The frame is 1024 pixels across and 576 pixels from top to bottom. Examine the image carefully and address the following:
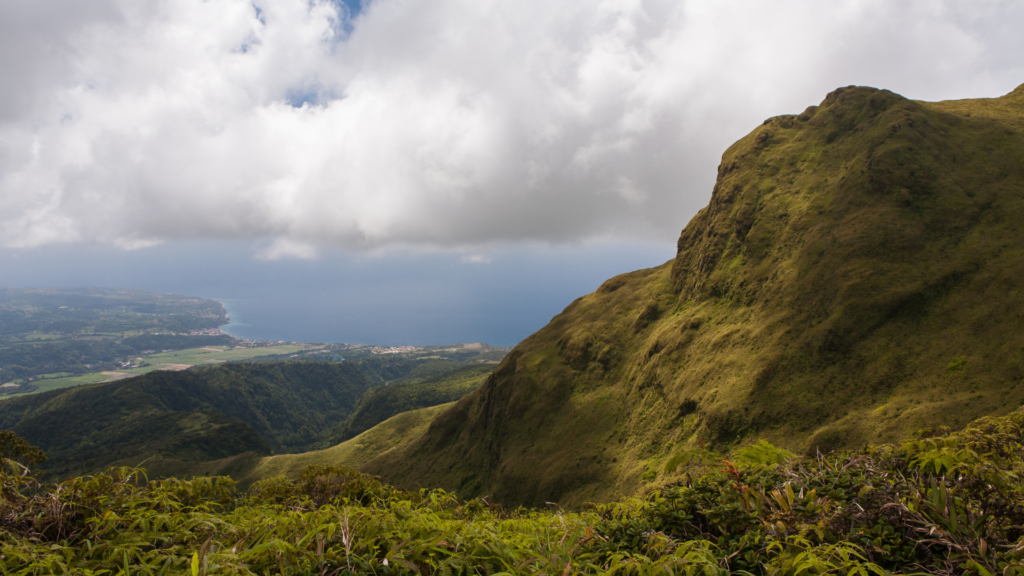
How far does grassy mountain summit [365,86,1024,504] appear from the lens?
25.7 meters

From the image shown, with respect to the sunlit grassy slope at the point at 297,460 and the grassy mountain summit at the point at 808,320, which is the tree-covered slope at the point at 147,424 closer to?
the sunlit grassy slope at the point at 297,460

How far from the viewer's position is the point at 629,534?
4676mm

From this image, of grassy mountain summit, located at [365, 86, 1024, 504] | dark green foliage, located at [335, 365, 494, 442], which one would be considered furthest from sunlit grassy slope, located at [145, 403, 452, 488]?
dark green foliage, located at [335, 365, 494, 442]

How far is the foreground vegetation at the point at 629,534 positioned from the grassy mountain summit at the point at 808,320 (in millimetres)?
14025

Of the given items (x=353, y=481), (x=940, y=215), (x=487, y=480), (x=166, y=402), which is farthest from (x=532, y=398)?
(x=166, y=402)

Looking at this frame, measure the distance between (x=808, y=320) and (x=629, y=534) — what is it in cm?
3560

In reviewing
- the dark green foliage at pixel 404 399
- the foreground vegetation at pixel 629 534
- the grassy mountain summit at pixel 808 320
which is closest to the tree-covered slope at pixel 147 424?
the dark green foliage at pixel 404 399

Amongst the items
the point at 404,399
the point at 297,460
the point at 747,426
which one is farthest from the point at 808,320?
the point at 404,399

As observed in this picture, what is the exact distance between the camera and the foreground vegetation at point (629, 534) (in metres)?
3.50

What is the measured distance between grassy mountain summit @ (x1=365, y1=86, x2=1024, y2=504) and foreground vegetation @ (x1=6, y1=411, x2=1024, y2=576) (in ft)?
46.0

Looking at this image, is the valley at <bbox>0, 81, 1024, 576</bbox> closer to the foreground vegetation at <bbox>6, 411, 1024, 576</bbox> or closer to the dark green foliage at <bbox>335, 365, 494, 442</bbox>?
the foreground vegetation at <bbox>6, 411, 1024, 576</bbox>

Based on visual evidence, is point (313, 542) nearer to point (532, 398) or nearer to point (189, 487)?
point (189, 487)

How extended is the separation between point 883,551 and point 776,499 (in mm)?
979

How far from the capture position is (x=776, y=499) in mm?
4551
